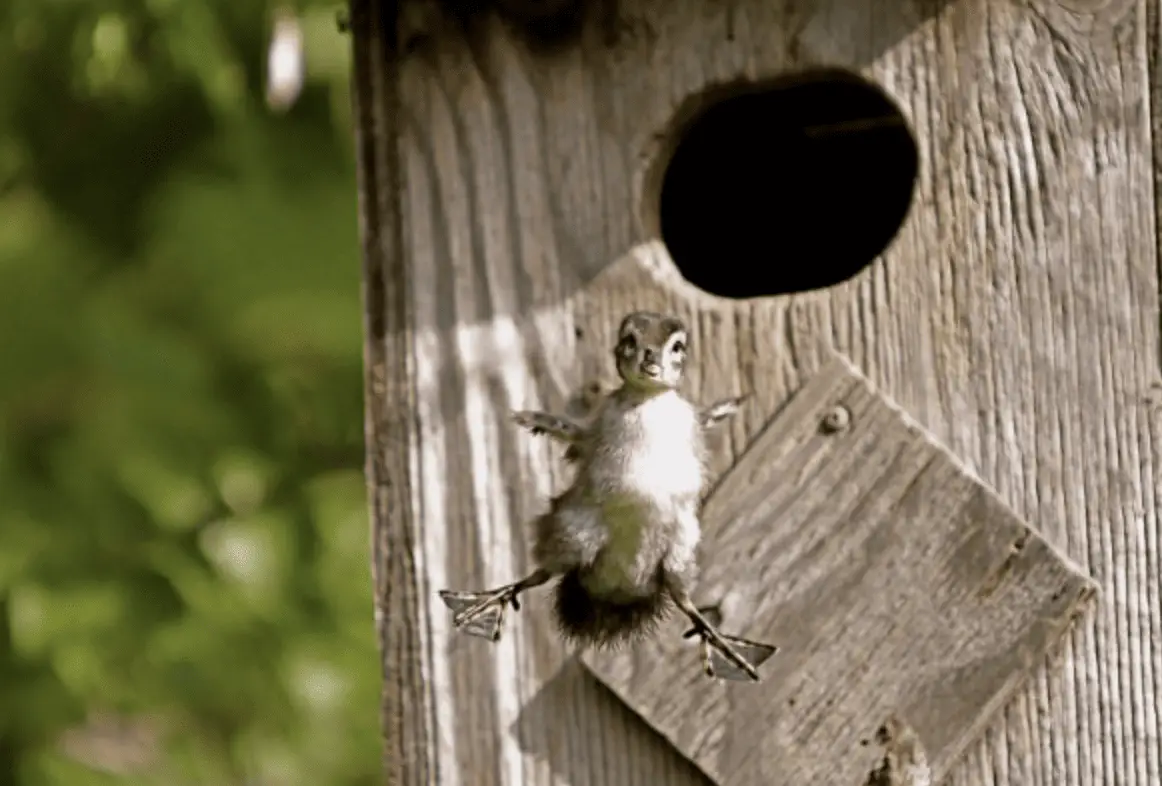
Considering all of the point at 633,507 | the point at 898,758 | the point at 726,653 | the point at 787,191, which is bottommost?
the point at 898,758

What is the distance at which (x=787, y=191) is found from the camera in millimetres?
Result: 3232

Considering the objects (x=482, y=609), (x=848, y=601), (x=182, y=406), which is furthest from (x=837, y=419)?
(x=182, y=406)

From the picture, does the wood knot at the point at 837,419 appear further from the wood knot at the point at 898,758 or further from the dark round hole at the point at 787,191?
the dark round hole at the point at 787,191

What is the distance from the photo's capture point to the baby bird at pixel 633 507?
72.4 inches

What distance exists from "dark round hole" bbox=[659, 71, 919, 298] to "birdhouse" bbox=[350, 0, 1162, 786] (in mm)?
676

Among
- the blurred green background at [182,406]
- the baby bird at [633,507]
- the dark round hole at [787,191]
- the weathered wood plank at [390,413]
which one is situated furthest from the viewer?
the blurred green background at [182,406]

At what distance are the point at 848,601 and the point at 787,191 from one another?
1212 millimetres

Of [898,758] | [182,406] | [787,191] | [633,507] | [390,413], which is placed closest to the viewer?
[633,507]

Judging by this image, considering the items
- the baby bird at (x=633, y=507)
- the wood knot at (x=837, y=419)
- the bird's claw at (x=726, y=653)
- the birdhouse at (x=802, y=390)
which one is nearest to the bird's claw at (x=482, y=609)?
the baby bird at (x=633, y=507)

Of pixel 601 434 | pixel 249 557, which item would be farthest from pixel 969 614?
pixel 249 557

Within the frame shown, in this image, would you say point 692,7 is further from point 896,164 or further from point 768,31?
point 896,164

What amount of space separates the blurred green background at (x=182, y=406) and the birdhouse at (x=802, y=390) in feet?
3.66

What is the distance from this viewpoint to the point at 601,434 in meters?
1.87

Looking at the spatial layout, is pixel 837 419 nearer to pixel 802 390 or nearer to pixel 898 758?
pixel 802 390
